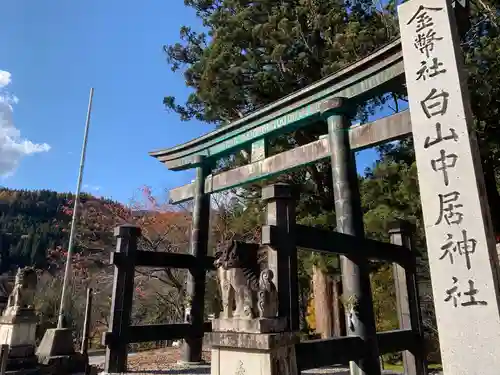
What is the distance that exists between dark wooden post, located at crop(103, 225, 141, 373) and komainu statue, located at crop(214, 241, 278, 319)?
3487mm

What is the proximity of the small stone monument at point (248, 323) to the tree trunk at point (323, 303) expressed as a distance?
A: 6.77 metres

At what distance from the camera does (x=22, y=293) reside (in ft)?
30.8

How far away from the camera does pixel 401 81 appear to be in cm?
652

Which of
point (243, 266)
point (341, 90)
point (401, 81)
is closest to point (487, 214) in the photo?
point (243, 266)

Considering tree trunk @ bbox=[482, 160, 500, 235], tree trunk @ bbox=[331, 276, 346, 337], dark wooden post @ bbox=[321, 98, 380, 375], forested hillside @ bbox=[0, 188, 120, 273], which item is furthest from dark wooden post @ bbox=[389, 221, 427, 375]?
forested hillside @ bbox=[0, 188, 120, 273]

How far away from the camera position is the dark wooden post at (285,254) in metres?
4.62

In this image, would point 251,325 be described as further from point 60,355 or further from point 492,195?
point 60,355

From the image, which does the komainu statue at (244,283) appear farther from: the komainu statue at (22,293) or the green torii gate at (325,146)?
the komainu statue at (22,293)

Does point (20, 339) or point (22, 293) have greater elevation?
point (22, 293)

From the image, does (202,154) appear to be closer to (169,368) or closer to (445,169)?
(169,368)

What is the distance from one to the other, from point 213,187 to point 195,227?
1.09 m

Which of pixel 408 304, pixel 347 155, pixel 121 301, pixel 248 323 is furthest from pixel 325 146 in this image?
pixel 121 301

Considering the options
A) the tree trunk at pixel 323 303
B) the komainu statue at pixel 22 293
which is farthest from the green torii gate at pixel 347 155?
the komainu statue at pixel 22 293

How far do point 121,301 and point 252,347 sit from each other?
4.25 metres
